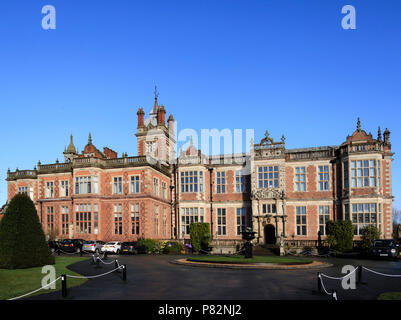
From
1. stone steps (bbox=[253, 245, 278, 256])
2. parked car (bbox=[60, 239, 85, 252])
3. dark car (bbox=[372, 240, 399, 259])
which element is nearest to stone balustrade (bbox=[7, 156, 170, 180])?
parked car (bbox=[60, 239, 85, 252])

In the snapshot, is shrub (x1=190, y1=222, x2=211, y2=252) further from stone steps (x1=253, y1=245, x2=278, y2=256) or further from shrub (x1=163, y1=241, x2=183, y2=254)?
stone steps (x1=253, y1=245, x2=278, y2=256)

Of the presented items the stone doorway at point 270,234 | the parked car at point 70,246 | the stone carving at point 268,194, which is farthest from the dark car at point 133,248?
the stone doorway at point 270,234

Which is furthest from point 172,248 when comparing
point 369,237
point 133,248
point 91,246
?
point 369,237

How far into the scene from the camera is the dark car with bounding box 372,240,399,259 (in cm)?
3204

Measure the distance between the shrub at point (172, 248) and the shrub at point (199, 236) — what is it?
1.52 m

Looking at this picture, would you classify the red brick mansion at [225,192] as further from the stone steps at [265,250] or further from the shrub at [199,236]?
the shrub at [199,236]

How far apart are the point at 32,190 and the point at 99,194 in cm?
1130

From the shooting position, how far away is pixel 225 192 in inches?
1854

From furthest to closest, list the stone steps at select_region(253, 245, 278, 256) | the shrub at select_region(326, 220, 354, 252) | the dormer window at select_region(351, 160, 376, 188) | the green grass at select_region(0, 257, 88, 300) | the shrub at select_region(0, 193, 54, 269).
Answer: the dormer window at select_region(351, 160, 376, 188) < the stone steps at select_region(253, 245, 278, 256) < the shrub at select_region(326, 220, 354, 252) < the shrub at select_region(0, 193, 54, 269) < the green grass at select_region(0, 257, 88, 300)

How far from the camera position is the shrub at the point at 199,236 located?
40469mm

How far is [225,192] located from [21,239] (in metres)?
28.1

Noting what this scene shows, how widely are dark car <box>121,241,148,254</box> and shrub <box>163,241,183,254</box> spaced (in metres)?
2.23

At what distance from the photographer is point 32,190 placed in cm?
4962
